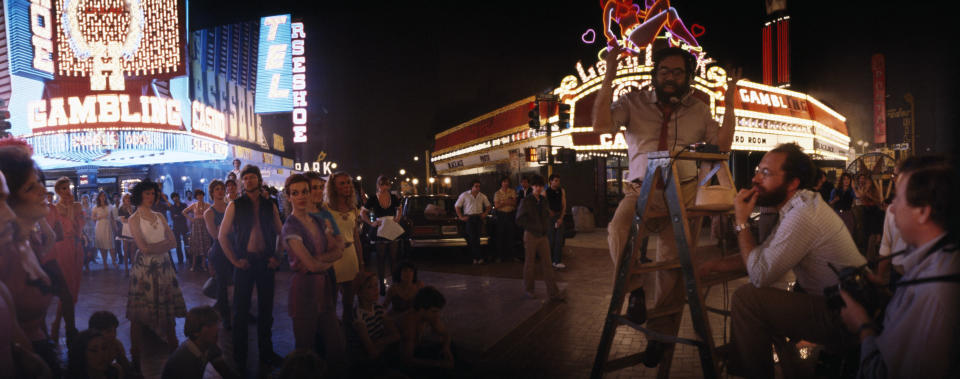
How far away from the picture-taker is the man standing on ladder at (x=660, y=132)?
3148 mm

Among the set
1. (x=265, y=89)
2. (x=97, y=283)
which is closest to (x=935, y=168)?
(x=97, y=283)

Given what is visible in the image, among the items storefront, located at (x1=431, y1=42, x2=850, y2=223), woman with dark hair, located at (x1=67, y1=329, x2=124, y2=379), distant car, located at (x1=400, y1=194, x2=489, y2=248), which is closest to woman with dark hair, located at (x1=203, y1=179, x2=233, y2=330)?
woman with dark hair, located at (x1=67, y1=329, x2=124, y2=379)

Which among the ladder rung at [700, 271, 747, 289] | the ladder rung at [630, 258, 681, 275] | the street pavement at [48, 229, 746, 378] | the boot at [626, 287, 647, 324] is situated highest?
the ladder rung at [630, 258, 681, 275]

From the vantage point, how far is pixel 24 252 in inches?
87.0

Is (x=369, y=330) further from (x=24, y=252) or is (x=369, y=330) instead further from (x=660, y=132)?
(x=660, y=132)

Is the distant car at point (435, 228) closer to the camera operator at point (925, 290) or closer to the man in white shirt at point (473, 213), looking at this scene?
the man in white shirt at point (473, 213)

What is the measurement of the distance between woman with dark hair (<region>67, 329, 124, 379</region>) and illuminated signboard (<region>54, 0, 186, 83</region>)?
16.4 meters

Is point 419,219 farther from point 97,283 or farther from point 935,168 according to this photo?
point 935,168

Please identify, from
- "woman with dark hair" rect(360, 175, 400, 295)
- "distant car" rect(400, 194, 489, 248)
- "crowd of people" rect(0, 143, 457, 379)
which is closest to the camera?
"crowd of people" rect(0, 143, 457, 379)

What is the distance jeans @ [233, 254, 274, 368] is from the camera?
4.31 meters

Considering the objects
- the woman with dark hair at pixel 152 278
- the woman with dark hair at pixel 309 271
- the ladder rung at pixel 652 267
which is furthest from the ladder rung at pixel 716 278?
the woman with dark hair at pixel 152 278

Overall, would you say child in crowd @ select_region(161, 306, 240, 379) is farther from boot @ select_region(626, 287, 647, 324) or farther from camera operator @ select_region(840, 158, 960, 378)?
camera operator @ select_region(840, 158, 960, 378)

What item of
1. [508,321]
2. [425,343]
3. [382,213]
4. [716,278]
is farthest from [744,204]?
[382,213]

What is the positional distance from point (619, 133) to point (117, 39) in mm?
17715
